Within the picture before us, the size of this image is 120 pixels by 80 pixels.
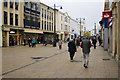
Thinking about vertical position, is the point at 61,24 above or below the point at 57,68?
above

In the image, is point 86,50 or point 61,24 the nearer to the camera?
point 86,50

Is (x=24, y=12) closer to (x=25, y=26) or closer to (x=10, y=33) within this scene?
(x=25, y=26)

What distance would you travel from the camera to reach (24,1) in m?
34.6

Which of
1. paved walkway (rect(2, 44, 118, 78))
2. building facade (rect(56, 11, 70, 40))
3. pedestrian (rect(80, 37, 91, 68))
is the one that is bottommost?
paved walkway (rect(2, 44, 118, 78))

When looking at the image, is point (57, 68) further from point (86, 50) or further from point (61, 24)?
point (61, 24)

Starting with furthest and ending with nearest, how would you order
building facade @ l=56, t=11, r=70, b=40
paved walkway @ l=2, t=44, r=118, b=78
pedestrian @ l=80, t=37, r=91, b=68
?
1. building facade @ l=56, t=11, r=70, b=40
2. pedestrian @ l=80, t=37, r=91, b=68
3. paved walkway @ l=2, t=44, r=118, b=78

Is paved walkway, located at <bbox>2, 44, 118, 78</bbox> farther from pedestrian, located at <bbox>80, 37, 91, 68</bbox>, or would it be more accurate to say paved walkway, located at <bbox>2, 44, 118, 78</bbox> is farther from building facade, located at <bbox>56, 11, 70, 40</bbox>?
building facade, located at <bbox>56, 11, 70, 40</bbox>

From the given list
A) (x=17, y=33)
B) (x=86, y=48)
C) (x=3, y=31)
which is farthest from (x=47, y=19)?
(x=86, y=48)

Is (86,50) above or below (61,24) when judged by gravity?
below

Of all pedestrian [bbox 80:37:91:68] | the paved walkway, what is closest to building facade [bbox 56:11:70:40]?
the paved walkway

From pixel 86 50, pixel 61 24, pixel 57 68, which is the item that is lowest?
pixel 57 68

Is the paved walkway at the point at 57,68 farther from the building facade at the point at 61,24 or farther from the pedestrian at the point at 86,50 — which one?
the building facade at the point at 61,24

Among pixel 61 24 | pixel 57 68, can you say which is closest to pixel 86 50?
pixel 57 68

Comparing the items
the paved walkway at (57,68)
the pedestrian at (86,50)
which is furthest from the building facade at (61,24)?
the pedestrian at (86,50)
